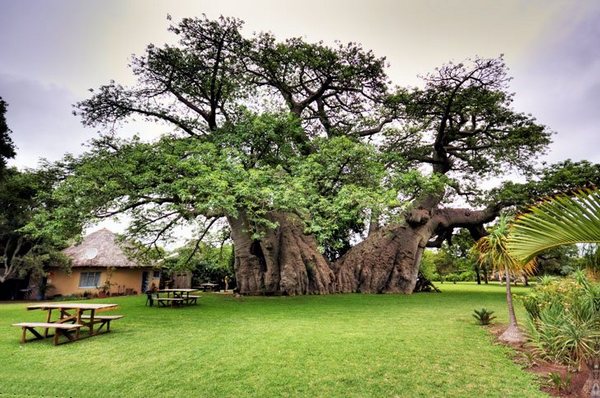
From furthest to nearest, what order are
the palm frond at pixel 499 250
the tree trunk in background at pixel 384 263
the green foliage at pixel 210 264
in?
the green foliage at pixel 210 264 → the tree trunk in background at pixel 384 263 → the palm frond at pixel 499 250

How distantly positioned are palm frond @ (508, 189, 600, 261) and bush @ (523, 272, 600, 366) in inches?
97.3

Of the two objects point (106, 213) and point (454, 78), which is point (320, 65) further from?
point (106, 213)

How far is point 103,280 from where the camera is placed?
23203 mm

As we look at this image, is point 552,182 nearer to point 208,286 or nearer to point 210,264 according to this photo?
point 208,286

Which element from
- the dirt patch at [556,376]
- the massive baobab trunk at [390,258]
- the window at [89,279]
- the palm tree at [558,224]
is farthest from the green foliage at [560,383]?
the window at [89,279]

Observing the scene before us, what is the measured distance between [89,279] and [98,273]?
623 mm

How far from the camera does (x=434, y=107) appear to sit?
57.5ft

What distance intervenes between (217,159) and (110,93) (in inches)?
242

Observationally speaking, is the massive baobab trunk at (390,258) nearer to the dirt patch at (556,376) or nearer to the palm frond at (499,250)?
the palm frond at (499,250)

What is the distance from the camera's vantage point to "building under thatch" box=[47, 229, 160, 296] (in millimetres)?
22328

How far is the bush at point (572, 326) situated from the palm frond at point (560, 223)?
247cm

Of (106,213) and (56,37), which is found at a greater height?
(56,37)

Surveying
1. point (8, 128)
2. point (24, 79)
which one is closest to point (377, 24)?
point (24, 79)

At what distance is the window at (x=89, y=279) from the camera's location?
2278 cm
